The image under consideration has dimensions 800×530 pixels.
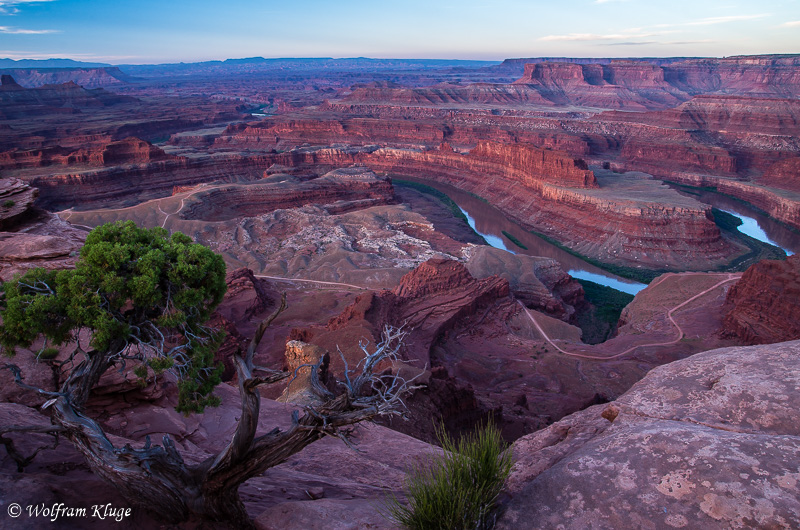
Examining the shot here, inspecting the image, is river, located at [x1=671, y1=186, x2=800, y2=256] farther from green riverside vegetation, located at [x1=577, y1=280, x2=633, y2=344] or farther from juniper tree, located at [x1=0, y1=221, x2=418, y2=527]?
juniper tree, located at [x1=0, y1=221, x2=418, y2=527]

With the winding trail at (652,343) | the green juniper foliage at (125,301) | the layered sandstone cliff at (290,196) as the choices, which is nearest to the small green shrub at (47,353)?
the green juniper foliage at (125,301)

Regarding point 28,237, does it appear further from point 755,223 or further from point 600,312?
point 755,223

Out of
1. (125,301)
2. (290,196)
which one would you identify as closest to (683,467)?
(125,301)

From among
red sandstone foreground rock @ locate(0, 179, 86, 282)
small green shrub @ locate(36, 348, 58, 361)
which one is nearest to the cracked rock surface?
small green shrub @ locate(36, 348, 58, 361)

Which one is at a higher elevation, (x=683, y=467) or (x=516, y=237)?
(x=683, y=467)

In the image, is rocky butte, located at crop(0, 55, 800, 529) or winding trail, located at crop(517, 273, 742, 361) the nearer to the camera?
rocky butte, located at crop(0, 55, 800, 529)
